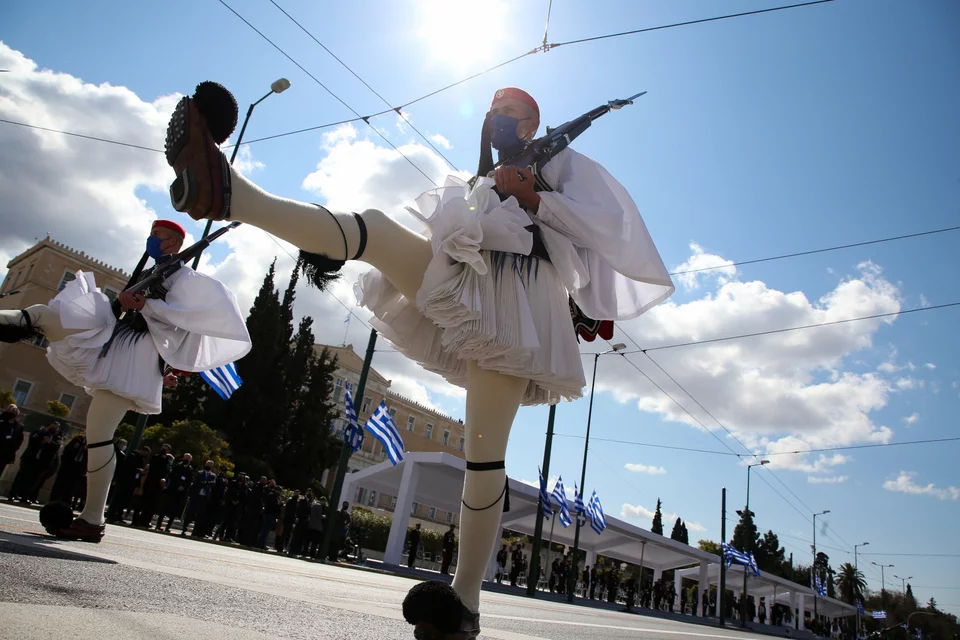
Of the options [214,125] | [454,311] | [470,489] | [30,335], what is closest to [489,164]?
[454,311]

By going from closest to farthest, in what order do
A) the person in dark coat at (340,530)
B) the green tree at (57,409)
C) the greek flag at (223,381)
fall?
1. the greek flag at (223,381)
2. the person in dark coat at (340,530)
3. the green tree at (57,409)

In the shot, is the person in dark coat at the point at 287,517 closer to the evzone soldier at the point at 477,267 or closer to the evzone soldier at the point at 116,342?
the evzone soldier at the point at 116,342

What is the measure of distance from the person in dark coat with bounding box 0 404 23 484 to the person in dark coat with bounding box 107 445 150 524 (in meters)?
1.75

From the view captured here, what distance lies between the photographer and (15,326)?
3410 millimetres

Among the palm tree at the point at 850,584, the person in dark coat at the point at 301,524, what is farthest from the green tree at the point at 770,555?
the person in dark coat at the point at 301,524

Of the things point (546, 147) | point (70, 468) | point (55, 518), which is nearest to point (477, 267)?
point (546, 147)

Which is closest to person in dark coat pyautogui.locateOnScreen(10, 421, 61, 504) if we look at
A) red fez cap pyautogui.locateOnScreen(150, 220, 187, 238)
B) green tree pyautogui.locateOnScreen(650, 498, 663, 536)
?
red fez cap pyautogui.locateOnScreen(150, 220, 187, 238)

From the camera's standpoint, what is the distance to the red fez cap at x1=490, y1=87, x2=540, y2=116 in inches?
113

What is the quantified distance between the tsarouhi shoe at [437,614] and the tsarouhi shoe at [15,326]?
2903 millimetres

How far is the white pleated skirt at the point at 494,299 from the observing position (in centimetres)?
212

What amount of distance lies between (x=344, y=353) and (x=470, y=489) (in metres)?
64.7

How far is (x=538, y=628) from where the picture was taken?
3232 millimetres

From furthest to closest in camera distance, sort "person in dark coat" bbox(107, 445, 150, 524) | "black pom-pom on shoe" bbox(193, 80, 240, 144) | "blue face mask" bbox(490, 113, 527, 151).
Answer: "person in dark coat" bbox(107, 445, 150, 524)
"blue face mask" bbox(490, 113, 527, 151)
"black pom-pom on shoe" bbox(193, 80, 240, 144)

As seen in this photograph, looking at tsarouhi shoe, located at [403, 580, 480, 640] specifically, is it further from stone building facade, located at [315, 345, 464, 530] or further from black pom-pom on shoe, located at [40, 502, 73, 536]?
stone building facade, located at [315, 345, 464, 530]
